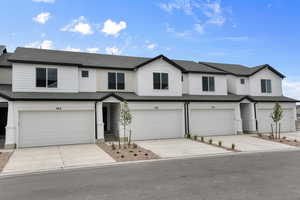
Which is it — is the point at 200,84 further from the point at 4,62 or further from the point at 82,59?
the point at 4,62

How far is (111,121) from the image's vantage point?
1861 cm

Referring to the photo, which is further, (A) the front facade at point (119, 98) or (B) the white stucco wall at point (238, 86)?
(B) the white stucco wall at point (238, 86)

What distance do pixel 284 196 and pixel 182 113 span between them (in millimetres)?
12468

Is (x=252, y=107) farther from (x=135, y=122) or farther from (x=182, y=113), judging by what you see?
(x=135, y=122)

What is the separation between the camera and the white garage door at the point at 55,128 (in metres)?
13.8

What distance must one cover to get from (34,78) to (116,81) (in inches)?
241

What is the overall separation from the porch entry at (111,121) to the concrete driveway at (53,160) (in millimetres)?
4437

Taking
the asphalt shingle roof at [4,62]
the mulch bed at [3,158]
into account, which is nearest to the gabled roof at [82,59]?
the asphalt shingle roof at [4,62]

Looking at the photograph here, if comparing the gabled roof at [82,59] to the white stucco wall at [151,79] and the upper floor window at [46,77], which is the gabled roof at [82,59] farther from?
the upper floor window at [46,77]

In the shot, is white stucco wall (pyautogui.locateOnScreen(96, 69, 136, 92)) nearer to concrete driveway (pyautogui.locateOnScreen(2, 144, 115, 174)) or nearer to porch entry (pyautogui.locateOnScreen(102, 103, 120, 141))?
porch entry (pyautogui.locateOnScreen(102, 103, 120, 141))

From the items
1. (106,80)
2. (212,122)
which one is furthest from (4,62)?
(212,122)

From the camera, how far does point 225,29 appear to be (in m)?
21.5

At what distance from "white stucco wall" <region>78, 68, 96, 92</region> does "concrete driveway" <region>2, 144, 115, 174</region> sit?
5943 millimetres

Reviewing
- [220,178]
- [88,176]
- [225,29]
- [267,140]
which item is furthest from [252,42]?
[88,176]
